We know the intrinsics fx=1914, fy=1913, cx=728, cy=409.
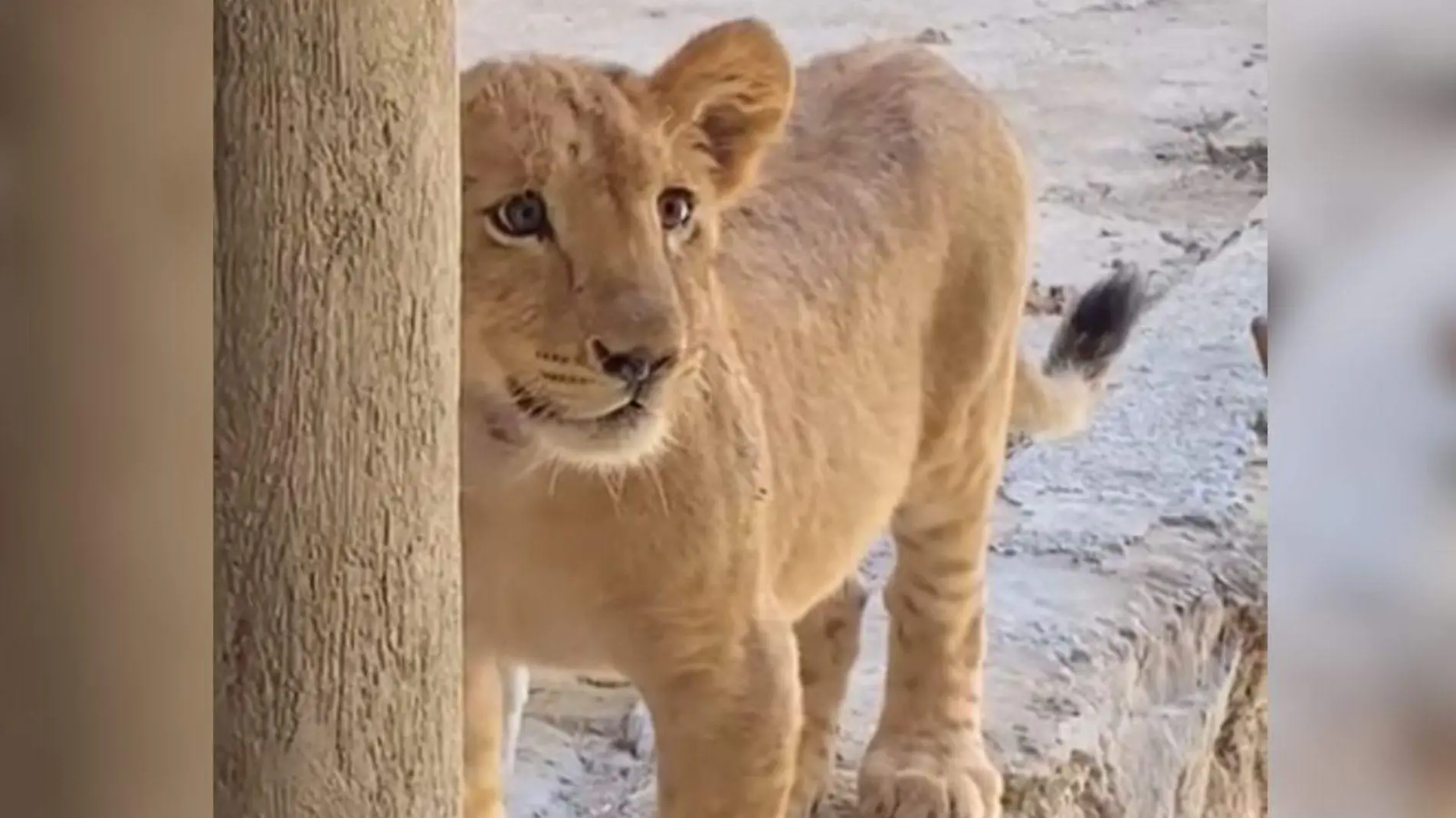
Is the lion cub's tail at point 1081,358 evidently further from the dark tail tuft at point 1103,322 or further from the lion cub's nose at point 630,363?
the lion cub's nose at point 630,363

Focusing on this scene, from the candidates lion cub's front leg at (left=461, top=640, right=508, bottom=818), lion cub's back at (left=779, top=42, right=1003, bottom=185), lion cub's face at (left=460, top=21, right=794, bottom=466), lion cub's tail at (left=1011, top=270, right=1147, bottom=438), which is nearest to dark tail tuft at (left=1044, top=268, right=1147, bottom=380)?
lion cub's tail at (left=1011, top=270, right=1147, bottom=438)

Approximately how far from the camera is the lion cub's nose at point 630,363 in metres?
1.11

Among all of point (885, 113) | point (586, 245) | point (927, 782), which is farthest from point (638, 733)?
point (885, 113)

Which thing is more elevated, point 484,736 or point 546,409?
point 546,409

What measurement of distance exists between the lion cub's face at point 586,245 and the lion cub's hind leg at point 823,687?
5.9 inches

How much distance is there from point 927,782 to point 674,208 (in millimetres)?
380

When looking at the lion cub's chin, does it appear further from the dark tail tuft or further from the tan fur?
the dark tail tuft

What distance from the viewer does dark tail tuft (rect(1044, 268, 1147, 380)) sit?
1148mm

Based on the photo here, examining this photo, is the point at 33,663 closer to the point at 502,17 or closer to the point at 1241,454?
the point at 502,17

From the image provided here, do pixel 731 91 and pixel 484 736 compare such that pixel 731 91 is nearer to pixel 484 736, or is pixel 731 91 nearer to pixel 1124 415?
pixel 1124 415

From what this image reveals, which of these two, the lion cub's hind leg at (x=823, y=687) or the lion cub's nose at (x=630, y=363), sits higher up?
the lion cub's nose at (x=630, y=363)

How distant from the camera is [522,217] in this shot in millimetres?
1109

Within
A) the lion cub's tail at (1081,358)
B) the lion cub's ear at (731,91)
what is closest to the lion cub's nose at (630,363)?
the lion cub's ear at (731,91)

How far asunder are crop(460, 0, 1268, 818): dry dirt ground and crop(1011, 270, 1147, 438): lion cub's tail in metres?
0.01
